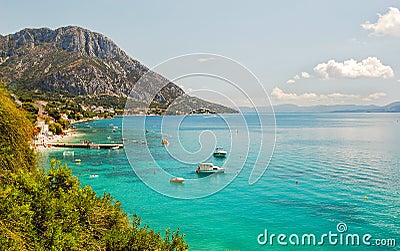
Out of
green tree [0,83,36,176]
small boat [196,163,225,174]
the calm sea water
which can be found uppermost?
green tree [0,83,36,176]

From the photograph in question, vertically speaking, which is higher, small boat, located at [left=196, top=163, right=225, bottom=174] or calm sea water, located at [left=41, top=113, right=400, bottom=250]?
small boat, located at [left=196, top=163, right=225, bottom=174]

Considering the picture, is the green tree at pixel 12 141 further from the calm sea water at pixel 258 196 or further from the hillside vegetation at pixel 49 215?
the calm sea water at pixel 258 196

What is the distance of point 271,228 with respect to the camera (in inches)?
1058

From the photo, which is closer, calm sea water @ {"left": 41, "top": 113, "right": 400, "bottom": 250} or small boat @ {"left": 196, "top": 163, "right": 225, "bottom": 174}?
calm sea water @ {"left": 41, "top": 113, "right": 400, "bottom": 250}

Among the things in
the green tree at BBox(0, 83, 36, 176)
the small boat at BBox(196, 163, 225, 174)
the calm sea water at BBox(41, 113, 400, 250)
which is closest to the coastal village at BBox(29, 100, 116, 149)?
the green tree at BBox(0, 83, 36, 176)

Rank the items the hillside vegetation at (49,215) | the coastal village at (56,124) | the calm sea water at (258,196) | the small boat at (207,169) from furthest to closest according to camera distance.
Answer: the coastal village at (56,124), the small boat at (207,169), the calm sea water at (258,196), the hillside vegetation at (49,215)

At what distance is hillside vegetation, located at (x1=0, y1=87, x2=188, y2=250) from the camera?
9.09 metres

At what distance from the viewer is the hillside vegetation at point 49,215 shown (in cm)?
909

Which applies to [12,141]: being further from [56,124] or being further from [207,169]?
[56,124]

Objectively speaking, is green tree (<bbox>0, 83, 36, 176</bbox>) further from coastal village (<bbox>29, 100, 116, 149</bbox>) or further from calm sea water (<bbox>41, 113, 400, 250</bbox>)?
coastal village (<bbox>29, 100, 116, 149</bbox>)

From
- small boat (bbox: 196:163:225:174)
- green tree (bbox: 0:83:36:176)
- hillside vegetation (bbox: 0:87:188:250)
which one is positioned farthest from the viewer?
small boat (bbox: 196:163:225:174)

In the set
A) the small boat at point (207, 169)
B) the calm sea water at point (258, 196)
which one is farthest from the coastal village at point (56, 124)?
the small boat at point (207, 169)

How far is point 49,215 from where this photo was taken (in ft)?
34.2

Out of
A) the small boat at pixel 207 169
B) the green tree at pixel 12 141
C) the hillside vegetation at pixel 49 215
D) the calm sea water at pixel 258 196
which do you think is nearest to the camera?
the hillside vegetation at pixel 49 215
